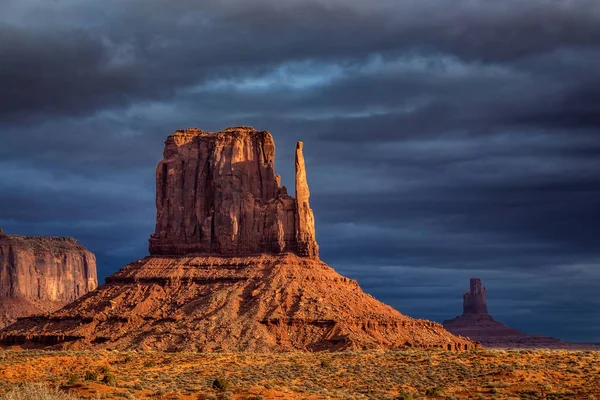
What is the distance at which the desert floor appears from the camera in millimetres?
83562

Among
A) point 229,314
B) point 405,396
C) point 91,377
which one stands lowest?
point 405,396

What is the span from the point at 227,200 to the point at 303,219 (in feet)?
38.3

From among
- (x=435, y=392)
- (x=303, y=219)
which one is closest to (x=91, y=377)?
(x=435, y=392)

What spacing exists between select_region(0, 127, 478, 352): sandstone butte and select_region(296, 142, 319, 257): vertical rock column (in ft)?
0.60

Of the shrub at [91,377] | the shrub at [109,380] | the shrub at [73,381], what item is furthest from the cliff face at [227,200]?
the shrub at [73,381]

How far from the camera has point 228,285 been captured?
509ft

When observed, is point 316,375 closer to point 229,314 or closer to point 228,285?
point 229,314

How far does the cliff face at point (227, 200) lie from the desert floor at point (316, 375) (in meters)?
41.8

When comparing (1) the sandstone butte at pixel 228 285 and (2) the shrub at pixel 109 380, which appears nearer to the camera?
(2) the shrub at pixel 109 380

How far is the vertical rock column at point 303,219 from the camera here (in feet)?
526

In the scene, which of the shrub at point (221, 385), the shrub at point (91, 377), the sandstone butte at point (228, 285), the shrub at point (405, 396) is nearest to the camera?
the shrub at point (405, 396)

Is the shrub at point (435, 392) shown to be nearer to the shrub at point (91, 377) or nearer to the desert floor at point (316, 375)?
the desert floor at point (316, 375)

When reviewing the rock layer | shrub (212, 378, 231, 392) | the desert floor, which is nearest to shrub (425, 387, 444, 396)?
the desert floor

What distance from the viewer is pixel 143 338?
142250 millimetres
